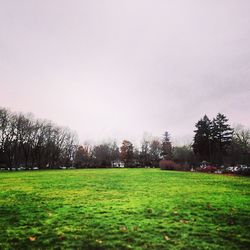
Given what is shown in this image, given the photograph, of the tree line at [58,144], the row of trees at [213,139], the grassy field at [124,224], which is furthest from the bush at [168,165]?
the grassy field at [124,224]

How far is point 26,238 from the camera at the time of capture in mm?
6848

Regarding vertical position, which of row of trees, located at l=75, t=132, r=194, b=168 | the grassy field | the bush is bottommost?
the grassy field

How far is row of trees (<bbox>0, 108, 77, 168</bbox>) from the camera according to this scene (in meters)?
71.6

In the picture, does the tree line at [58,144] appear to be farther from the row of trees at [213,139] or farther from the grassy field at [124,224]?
the grassy field at [124,224]

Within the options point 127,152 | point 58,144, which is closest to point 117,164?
point 127,152

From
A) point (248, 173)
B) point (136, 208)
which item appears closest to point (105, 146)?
point (248, 173)

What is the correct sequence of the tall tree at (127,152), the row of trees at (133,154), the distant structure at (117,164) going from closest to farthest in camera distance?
1. the row of trees at (133,154)
2. the distant structure at (117,164)
3. the tall tree at (127,152)

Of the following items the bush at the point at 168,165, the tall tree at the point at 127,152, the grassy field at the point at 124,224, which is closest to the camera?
the grassy field at the point at 124,224

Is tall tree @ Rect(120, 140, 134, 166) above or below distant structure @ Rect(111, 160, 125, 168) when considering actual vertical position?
above

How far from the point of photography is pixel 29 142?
78.2 m

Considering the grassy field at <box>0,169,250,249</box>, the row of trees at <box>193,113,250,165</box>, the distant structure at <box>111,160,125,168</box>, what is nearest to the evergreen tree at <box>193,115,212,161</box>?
the row of trees at <box>193,113,250,165</box>

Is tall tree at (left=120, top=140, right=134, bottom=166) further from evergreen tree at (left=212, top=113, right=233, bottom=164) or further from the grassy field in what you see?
the grassy field

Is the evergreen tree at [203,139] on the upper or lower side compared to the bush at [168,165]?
upper

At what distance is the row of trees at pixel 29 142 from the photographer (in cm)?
7156
